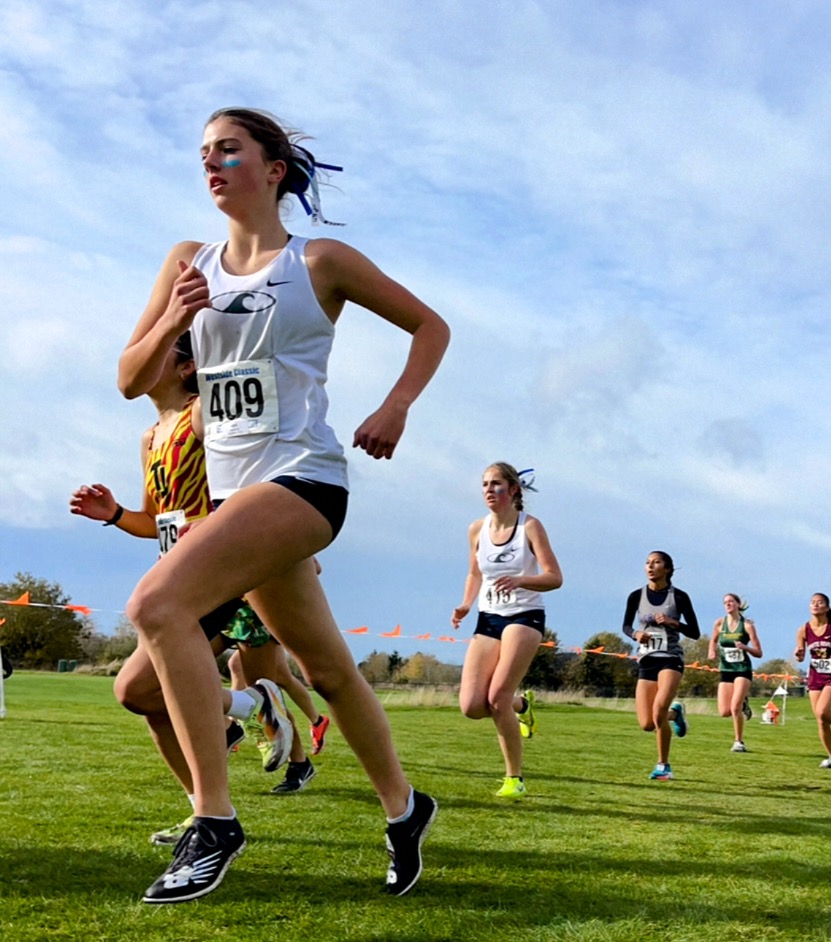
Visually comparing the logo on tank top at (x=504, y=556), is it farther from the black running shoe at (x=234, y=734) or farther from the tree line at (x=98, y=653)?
the tree line at (x=98, y=653)

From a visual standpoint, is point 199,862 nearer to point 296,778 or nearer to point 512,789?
point 296,778

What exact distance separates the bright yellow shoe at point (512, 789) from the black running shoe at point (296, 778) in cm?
128

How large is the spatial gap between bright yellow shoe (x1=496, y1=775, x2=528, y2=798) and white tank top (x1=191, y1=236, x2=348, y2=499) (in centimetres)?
467

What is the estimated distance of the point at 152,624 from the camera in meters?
3.41

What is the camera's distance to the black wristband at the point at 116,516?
16.8ft

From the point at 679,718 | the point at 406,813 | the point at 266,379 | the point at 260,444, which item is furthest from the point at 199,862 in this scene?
the point at 679,718

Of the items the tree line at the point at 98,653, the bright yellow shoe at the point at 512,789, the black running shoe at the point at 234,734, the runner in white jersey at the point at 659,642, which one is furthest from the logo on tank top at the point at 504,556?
the tree line at the point at 98,653

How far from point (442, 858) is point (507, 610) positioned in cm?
A: 314

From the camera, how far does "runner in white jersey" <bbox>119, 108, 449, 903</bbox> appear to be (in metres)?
3.46

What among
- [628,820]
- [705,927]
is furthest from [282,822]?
[705,927]

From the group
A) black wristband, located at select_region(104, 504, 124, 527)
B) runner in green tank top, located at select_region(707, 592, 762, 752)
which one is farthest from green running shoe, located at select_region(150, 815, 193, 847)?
runner in green tank top, located at select_region(707, 592, 762, 752)

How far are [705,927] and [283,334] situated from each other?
239 centimetres

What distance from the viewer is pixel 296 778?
768 centimetres

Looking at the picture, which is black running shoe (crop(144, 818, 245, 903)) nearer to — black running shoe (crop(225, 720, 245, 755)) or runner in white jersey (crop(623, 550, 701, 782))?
black running shoe (crop(225, 720, 245, 755))
